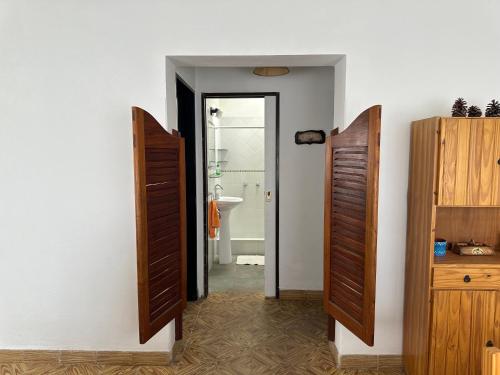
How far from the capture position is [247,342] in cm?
288

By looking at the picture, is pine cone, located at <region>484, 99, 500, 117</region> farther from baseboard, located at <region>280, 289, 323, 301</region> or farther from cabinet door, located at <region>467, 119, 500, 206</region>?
baseboard, located at <region>280, 289, 323, 301</region>

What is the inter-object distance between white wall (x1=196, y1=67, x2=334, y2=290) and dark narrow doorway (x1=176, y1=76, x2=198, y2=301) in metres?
0.10

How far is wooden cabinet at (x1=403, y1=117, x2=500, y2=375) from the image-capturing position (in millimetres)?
1995

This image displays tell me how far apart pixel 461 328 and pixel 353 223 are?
2.77 feet

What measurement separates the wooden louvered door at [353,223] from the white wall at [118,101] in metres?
0.33

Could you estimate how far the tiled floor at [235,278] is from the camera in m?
3.99

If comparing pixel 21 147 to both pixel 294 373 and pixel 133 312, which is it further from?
pixel 294 373

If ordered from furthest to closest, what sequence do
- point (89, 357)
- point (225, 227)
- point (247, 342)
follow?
point (225, 227) → point (247, 342) → point (89, 357)

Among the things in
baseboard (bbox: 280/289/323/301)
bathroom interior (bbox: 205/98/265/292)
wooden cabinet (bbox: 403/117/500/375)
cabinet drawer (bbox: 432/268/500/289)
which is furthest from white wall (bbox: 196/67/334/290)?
cabinet drawer (bbox: 432/268/500/289)

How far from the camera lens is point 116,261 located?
8.22 feet

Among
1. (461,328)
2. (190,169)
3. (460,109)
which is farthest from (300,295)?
(460,109)

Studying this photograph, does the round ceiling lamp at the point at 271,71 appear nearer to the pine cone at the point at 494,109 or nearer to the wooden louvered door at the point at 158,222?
the wooden louvered door at the point at 158,222

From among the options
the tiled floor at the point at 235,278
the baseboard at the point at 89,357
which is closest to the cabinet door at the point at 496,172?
the baseboard at the point at 89,357

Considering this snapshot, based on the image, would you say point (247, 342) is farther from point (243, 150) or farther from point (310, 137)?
point (243, 150)
